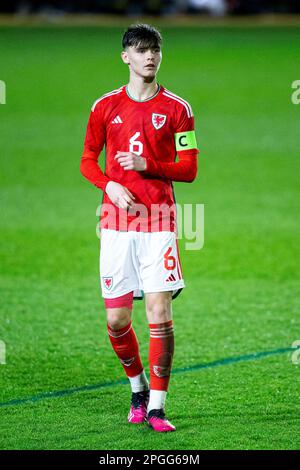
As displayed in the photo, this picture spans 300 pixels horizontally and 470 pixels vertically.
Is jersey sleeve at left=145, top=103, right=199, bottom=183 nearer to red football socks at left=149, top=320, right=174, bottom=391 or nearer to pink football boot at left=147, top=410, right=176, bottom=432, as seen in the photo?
red football socks at left=149, top=320, right=174, bottom=391

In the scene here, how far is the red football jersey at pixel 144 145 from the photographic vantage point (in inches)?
217

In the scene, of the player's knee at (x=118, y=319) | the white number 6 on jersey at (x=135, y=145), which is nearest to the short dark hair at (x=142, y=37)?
the white number 6 on jersey at (x=135, y=145)

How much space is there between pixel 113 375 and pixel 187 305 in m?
1.78

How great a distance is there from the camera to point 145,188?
5574 mm

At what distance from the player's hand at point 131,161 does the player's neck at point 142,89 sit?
0.42 meters

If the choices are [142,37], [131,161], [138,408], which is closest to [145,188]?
[131,161]

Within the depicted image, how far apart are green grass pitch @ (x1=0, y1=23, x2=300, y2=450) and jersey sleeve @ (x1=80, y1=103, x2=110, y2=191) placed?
1.39 meters

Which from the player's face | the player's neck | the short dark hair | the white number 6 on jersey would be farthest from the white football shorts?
the short dark hair

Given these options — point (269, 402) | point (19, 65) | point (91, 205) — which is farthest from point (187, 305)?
point (19, 65)

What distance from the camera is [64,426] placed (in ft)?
18.5

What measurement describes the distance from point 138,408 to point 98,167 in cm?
141

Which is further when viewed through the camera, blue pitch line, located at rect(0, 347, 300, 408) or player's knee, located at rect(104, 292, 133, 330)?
blue pitch line, located at rect(0, 347, 300, 408)

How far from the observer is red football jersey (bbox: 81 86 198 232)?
5523 mm
